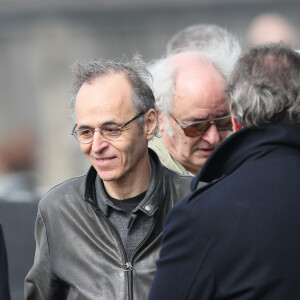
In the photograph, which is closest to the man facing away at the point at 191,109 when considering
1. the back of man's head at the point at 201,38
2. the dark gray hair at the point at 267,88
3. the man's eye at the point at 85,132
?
the back of man's head at the point at 201,38

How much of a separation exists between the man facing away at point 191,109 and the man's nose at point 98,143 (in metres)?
0.88

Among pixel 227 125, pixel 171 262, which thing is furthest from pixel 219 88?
pixel 171 262

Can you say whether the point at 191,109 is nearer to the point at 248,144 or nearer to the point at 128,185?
the point at 128,185

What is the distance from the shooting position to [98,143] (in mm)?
3514

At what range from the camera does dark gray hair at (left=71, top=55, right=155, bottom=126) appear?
12.0ft

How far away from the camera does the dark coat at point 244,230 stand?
2848 millimetres

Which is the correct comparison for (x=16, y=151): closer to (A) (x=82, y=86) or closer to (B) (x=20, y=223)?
(B) (x=20, y=223)

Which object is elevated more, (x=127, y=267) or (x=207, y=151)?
(x=207, y=151)

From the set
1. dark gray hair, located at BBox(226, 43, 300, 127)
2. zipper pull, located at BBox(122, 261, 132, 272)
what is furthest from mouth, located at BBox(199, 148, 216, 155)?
dark gray hair, located at BBox(226, 43, 300, 127)

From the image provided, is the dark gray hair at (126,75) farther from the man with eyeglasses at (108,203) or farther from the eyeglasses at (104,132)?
the eyeglasses at (104,132)

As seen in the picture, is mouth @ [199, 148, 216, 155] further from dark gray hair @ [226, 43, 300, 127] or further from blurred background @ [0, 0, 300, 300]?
blurred background @ [0, 0, 300, 300]

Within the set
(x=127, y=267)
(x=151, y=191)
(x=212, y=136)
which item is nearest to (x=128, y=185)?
(x=151, y=191)

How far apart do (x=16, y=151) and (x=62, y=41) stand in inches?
62.4

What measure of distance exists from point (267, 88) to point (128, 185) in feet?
2.84
